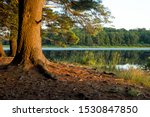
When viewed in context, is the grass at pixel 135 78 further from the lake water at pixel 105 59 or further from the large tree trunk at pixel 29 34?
the lake water at pixel 105 59

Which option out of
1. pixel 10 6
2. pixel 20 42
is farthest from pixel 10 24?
pixel 20 42

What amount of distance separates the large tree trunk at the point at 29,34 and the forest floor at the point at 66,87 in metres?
0.52

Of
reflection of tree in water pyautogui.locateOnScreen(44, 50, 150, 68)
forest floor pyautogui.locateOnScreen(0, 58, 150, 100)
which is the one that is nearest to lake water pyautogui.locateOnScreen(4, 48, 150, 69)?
reflection of tree in water pyautogui.locateOnScreen(44, 50, 150, 68)

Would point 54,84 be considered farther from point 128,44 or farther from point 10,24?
point 128,44

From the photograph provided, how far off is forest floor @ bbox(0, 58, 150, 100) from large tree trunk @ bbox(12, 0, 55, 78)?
1.69ft

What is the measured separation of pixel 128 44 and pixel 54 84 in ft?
315

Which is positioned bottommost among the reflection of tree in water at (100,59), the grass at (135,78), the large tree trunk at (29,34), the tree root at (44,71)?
the reflection of tree in water at (100,59)

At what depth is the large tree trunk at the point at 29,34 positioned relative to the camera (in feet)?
37.6

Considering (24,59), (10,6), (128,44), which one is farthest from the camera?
(128,44)

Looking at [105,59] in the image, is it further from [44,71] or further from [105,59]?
[44,71]

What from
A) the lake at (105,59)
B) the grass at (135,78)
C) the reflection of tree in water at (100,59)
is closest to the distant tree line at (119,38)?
the lake at (105,59)

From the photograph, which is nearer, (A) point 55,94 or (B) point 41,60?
(A) point 55,94

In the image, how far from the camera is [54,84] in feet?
32.1

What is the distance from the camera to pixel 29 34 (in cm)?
1166
